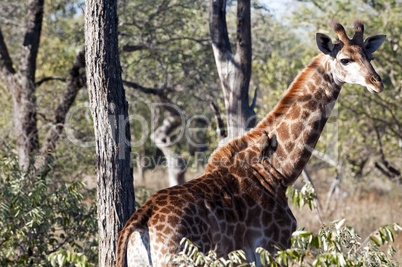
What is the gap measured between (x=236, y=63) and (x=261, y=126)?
1.58m

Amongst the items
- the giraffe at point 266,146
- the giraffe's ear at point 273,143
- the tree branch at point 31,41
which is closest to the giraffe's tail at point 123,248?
the giraffe at point 266,146

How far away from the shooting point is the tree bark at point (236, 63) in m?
6.66

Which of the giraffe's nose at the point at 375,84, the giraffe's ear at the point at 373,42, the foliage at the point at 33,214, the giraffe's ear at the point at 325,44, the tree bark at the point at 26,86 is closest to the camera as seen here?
the giraffe's nose at the point at 375,84

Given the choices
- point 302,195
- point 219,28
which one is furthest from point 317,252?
point 219,28

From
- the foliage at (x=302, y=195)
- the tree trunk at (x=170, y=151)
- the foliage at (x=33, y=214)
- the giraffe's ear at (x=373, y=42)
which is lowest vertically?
the tree trunk at (x=170, y=151)

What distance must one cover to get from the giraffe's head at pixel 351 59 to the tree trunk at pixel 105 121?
226 centimetres

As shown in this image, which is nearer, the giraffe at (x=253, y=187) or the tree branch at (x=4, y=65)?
the giraffe at (x=253, y=187)

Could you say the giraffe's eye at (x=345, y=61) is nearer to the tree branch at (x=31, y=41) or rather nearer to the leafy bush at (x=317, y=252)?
the leafy bush at (x=317, y=252)

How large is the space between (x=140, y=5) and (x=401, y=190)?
8.26 m

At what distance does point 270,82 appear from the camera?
44.3 feet

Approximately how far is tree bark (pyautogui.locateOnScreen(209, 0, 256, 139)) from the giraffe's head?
1.57 metres

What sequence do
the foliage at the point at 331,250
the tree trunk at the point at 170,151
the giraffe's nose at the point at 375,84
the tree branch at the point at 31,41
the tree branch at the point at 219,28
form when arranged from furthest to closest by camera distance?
the tree trunk at the point at 170,151 < the tree branch at the point at 31,41 < the tree branch at the point at 219,28 < the giraffe's nose at the point at 375,84 < the foliage at the point at 331,250

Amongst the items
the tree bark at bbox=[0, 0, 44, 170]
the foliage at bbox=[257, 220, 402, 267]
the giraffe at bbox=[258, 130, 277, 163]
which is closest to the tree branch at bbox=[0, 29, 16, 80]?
the tree bark at bbox=[0, 0, 44, 170]

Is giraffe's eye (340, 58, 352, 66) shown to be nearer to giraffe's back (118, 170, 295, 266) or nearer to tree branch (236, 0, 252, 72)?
giraffe's back (118, 170, 295, 266)
